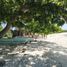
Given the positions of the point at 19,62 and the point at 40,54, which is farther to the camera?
the point at 40,54

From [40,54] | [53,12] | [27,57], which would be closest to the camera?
[53,12]

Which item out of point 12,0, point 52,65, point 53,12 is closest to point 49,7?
point 53,12

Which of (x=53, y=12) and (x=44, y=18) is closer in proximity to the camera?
(x=53, y=12)

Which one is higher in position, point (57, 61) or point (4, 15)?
point (4, 15)

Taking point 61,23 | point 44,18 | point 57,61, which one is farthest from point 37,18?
point 57,61

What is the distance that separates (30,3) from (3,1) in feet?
4.34

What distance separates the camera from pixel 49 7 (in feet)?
27.7

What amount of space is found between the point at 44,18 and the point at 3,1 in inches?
76.6

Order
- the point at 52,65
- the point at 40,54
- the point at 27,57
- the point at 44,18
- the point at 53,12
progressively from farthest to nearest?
the point at 40,54
the point at 27,57
the point at 44,18
the point at 52,65
the point at 53,12

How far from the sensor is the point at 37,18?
988 centimetres

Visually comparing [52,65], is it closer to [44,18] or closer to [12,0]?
[44,18]

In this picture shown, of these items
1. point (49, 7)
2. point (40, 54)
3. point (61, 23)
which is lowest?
point (40, 54)

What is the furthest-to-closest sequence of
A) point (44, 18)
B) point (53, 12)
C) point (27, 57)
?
point (27, 57) < point (44, 18) < point (53, 12)

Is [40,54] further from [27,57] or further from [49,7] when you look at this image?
[49,7]
